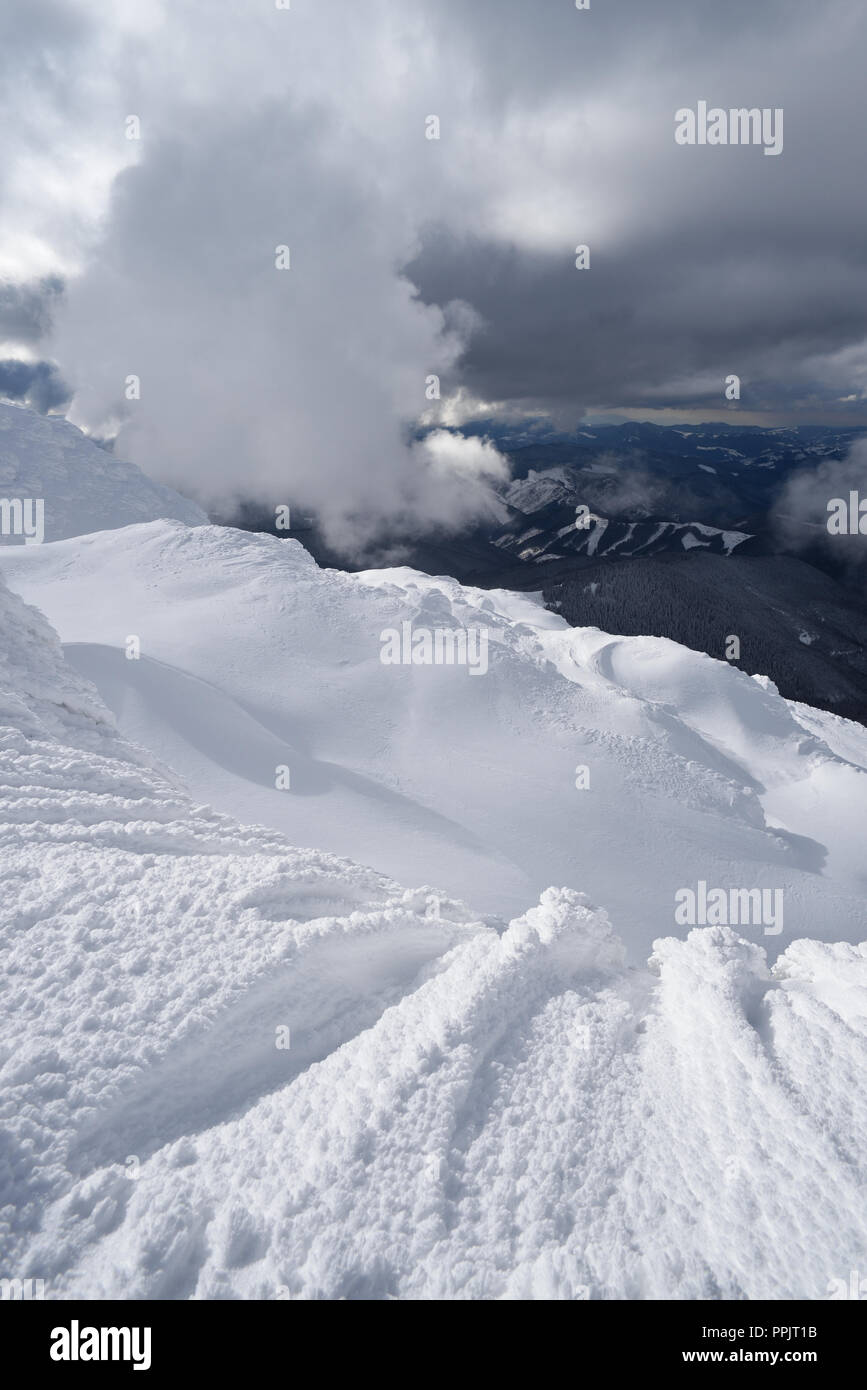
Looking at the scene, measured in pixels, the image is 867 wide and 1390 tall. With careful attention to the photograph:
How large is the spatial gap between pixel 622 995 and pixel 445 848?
9.58 metres

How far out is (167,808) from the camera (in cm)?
770

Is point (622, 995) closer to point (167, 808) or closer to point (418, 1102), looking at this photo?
point (418, 1102)

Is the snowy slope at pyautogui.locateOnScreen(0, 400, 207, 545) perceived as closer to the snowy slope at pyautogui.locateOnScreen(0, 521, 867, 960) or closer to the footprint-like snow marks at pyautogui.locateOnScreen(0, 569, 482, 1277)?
the snowy slope at pyautogui.locateOnScreen(0, 521, 867, 960)

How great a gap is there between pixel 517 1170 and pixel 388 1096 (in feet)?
3.05

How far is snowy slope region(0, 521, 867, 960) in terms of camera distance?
50.9ft

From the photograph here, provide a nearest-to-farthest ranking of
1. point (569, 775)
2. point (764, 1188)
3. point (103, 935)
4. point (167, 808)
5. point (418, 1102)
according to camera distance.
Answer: point (764, 1188) → point (418, 1102) → point (103, 935) → point (167, 808) → point (569, 775)

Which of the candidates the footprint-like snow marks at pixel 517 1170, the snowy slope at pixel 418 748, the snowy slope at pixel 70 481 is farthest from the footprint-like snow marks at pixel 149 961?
the snowy slope at pixel 70 481

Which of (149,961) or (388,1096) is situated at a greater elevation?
(149,961)

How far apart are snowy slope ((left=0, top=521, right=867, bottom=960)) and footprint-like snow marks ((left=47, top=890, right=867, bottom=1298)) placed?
8.16 meters

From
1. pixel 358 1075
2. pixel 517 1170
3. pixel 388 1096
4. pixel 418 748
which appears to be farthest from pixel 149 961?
pixel 418 748

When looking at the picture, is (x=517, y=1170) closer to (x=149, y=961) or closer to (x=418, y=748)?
(x=149, y=961)

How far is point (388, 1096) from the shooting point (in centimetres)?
424

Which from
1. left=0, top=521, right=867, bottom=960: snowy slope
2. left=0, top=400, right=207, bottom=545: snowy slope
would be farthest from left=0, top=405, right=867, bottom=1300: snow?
left=0, top=400, right=207, bottom=545: snowy slope
